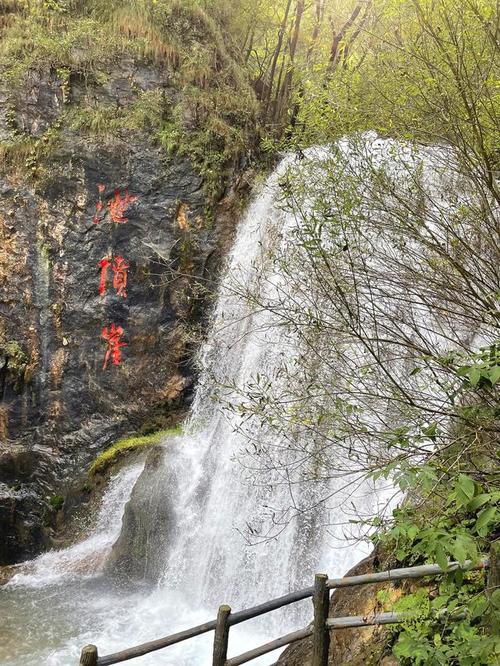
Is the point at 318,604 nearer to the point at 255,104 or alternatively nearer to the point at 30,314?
the point at 30,314

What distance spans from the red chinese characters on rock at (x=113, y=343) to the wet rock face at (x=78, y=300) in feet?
0.23

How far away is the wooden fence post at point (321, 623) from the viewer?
320 centimetres

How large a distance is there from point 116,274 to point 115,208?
1195 millimetres

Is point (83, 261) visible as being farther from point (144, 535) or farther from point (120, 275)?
point (144, 535)

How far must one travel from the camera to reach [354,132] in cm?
451

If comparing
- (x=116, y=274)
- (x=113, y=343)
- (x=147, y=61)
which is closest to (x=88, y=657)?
(x=113, y=343)

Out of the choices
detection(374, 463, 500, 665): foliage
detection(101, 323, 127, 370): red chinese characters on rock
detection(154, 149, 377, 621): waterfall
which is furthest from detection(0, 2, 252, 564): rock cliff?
detection(374, 463, 500, 665): foliage

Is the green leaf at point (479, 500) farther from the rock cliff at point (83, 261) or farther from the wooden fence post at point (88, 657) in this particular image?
the rock cliff at point (83, 261)

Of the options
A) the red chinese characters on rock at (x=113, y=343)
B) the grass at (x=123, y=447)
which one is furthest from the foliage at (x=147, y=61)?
the grass at (x=123, y=447)

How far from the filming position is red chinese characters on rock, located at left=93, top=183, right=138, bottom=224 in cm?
940

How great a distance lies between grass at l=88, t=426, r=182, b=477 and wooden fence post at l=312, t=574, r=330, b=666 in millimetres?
5822

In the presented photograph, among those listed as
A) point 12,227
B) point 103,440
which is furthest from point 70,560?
point 12,227

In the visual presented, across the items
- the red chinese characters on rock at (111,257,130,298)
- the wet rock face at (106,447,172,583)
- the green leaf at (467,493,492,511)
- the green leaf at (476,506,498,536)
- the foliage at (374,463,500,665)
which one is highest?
the red chinese characters on rock at (111,257,130,298)

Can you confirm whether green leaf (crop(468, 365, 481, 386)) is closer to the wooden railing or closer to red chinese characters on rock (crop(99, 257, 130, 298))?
the wooden railing
